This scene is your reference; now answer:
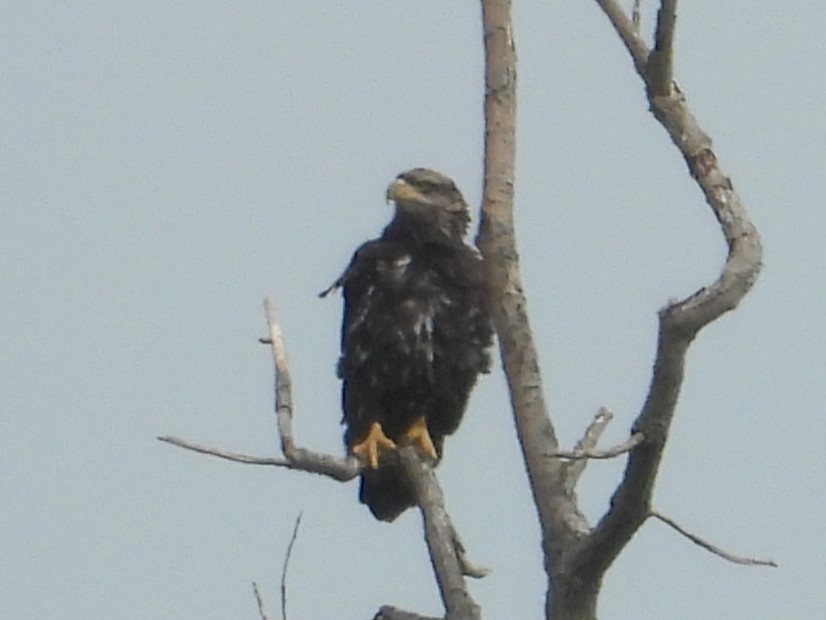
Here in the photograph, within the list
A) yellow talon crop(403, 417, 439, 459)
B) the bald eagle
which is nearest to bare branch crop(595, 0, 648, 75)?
the bald eagle

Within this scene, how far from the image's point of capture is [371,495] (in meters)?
9.02

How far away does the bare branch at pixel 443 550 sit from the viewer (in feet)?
20.8

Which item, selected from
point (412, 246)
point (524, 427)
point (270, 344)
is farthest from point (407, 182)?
point (270, 344)

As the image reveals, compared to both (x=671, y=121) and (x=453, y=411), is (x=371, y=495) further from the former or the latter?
(x=671, y=121)

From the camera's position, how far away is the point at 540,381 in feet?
24.2

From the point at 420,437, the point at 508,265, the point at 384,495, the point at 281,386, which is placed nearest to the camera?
the point at 281,386

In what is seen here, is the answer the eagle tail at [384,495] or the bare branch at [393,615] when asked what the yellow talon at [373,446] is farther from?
the bare branch at [393,615]

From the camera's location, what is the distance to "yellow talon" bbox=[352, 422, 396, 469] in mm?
8594

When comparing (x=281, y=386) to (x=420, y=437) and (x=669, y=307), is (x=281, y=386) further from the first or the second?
(x=420, y=437)

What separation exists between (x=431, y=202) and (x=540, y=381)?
6.87 feet

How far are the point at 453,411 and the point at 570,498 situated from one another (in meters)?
2.36

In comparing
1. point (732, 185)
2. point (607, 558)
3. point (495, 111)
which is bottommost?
point (607, 558)

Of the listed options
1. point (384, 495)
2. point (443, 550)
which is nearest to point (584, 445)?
point (443, 550)

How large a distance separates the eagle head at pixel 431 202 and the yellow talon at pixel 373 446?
1.03 metres
